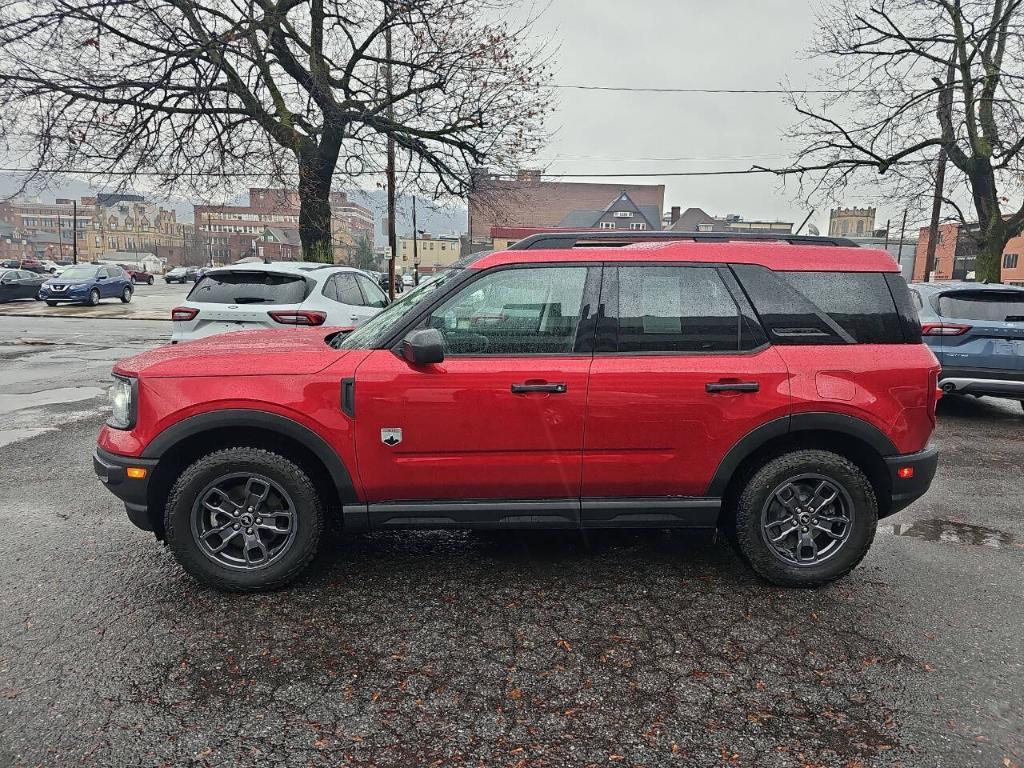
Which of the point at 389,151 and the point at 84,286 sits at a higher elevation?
the point at 389,151

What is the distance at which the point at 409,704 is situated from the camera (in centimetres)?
247

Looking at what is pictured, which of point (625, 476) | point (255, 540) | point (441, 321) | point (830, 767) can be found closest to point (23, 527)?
point (255, 540)

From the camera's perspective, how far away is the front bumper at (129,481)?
3.16 m

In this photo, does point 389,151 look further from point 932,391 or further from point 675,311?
point 932,391

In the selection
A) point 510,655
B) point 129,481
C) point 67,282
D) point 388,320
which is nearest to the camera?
point 510,655

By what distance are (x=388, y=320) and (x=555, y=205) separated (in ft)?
333

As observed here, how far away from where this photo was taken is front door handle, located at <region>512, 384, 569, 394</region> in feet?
10.4

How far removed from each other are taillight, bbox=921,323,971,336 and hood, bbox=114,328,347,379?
7.03 metres

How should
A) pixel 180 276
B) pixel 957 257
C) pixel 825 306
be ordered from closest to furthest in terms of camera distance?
pixel 825 306
pixel 180 276
pixel 957 257

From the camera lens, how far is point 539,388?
3.18 meters

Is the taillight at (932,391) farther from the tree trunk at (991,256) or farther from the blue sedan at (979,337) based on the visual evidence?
the tree trunk at (991,256)

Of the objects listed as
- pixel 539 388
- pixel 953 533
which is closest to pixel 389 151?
pixel 539 388

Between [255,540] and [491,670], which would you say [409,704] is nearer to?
[491,670]

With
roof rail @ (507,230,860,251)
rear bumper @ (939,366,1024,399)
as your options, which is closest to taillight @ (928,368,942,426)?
roof rail @ (507,230,860,251)
